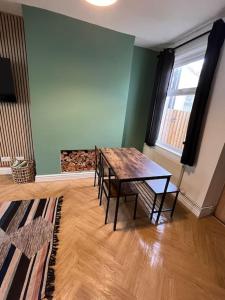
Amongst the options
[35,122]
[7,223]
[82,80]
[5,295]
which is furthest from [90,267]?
[82,80]

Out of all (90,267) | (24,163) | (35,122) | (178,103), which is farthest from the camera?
(178,103)

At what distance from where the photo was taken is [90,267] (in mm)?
1453

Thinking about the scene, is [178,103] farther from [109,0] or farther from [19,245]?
[19,245]

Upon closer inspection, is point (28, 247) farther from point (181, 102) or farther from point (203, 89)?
point (181, 102)

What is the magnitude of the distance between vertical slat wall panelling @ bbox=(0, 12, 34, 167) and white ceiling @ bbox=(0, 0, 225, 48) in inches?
9.6

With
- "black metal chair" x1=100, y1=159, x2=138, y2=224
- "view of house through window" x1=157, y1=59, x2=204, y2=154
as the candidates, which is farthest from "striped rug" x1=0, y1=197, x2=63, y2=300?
"view of house through window" x1=157, y1=59, x2=204, y2=154

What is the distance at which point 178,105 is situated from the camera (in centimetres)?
286

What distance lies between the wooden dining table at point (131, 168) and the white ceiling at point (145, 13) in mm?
1785

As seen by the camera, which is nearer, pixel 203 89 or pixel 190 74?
pixel 203 89

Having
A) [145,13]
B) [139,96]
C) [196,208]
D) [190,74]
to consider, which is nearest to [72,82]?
[145,13]

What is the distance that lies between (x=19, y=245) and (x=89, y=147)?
173 cm

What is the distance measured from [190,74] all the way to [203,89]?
2.32 feet

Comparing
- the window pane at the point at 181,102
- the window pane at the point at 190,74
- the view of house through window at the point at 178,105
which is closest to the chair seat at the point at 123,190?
the view of house through window at the point at 178,105

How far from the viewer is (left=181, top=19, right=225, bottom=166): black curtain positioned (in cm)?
186
